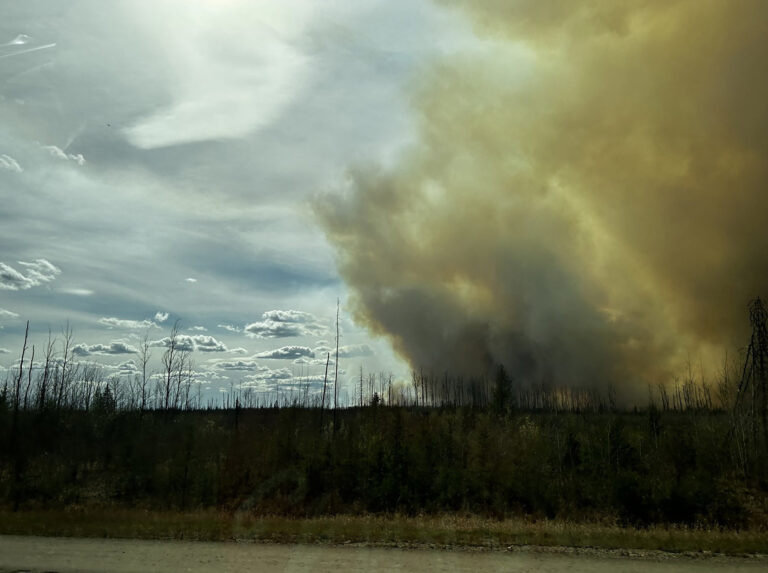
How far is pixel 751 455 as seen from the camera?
3362cm

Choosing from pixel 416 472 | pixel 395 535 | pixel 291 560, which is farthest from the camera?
pixel 416 472

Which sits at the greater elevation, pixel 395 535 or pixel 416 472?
pixel 416 472

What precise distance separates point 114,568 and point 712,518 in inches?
1019

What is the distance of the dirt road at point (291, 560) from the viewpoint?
12.9 metres

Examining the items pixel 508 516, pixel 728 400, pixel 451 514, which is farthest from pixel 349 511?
pixel 728 400

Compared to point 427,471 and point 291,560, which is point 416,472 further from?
point 291,560

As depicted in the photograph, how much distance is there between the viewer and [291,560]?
1369 centimetres

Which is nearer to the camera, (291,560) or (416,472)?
(291,560)

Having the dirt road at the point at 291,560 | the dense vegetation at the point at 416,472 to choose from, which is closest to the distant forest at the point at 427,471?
the dense vegetation at the point at 416,472

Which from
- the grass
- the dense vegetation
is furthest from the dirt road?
the dense vegetation

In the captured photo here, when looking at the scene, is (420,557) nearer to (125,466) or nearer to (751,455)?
(751,455)

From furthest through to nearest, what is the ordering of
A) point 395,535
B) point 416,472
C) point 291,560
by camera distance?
point 416,472, point 395,535, point 291,560

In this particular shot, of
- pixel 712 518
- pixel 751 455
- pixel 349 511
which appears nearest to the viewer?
pixel 712 518

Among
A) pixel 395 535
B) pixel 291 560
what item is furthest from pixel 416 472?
pixel 291 560
